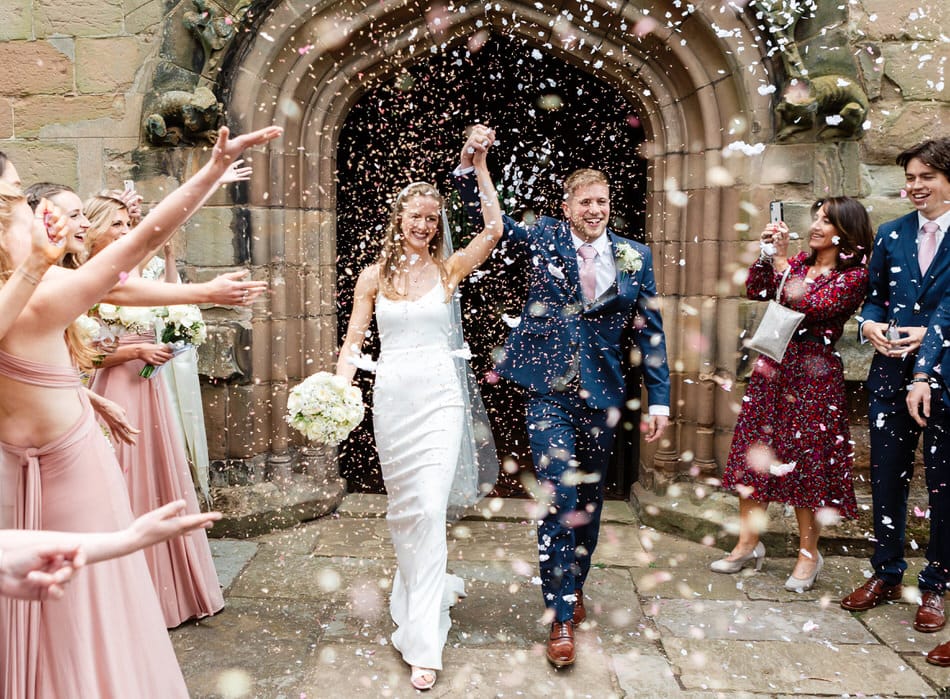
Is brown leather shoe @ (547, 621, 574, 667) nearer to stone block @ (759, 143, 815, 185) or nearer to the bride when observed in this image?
the bride

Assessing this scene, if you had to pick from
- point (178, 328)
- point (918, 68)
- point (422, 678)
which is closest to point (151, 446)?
point (178, 328)

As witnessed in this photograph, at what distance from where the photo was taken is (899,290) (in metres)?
3.79

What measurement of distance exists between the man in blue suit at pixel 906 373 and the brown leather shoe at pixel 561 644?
1.51 metres

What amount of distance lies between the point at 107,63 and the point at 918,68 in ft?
16.8

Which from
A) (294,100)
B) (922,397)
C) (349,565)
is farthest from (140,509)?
(922,397)

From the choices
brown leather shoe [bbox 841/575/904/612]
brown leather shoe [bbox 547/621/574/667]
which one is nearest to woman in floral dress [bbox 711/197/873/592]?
brown leather shoe [bbox 841/575/904/612]

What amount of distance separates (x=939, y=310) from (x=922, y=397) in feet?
1.32

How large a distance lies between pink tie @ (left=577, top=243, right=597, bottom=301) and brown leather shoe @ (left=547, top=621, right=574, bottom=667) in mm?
1465

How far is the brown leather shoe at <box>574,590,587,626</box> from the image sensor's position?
371cm

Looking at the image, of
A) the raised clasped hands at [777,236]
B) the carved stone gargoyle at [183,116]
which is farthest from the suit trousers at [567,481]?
the carved stone gargoyle at [183,116]

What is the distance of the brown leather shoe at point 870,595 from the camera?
3848 mm

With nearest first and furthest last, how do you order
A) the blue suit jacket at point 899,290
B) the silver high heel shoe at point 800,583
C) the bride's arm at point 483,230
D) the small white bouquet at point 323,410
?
the small white bouquet at point 323,410 → the bride's arm at point 483,230 → the blue suit jacket at point 899,290 → the silver high heel shoe at point 800,583

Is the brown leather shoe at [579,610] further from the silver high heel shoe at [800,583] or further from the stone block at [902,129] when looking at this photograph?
the stone block at [902,129]

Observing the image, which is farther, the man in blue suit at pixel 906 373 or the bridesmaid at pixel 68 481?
the man in blue suit at pixel 906 373
